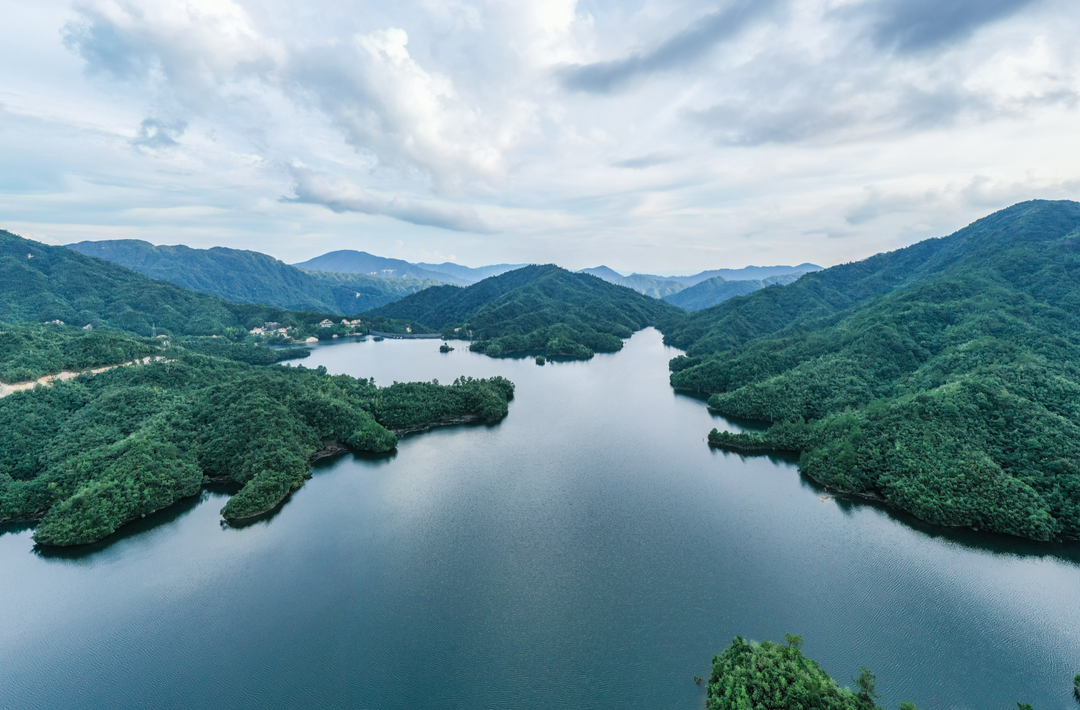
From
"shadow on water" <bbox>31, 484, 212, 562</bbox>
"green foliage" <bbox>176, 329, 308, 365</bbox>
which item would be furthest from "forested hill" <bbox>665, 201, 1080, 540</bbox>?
"green foliage" <bbox>176, 329, 308, 365</bbox>

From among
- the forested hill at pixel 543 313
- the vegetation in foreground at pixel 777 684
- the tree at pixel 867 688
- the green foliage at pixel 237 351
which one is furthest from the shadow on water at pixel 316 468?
the forested hill at pixel 543 313

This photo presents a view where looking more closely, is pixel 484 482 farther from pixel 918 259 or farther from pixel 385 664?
pixel 918 259

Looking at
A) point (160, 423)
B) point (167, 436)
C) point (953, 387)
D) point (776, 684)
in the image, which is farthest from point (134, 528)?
point (953, 387)

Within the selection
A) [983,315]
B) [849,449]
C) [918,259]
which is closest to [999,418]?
[849,449]

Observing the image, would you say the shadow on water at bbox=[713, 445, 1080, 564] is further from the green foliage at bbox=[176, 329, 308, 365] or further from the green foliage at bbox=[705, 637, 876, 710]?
the green foliage at bbox=[176, 329, 308, 365]

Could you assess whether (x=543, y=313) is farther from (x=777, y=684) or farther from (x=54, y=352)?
(x=777, y=684)

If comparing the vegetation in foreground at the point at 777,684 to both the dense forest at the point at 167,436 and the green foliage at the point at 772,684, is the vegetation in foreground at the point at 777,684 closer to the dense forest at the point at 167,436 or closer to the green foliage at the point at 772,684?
the green foliage at the point at 772,684
